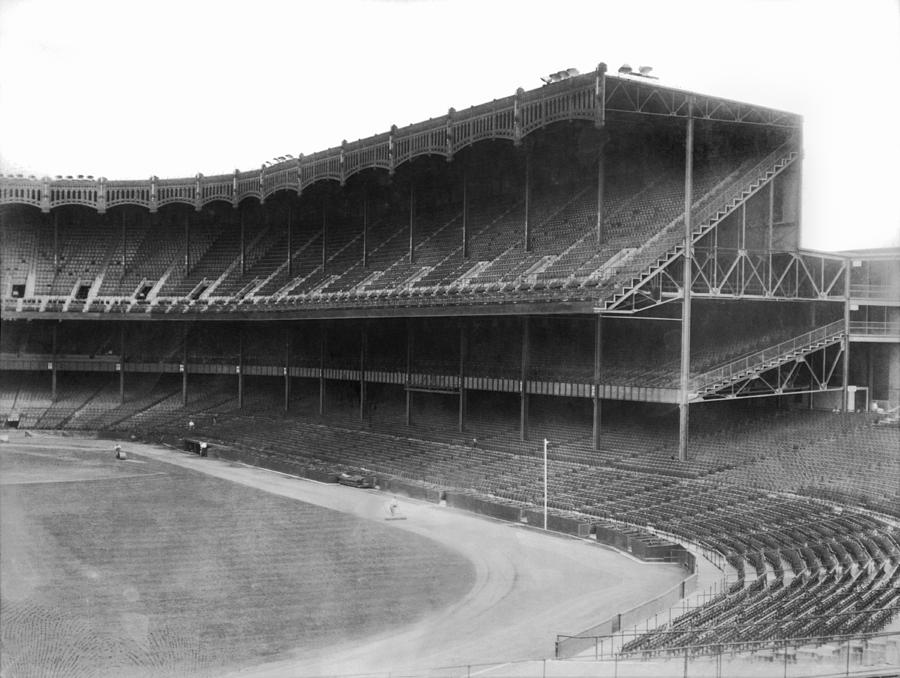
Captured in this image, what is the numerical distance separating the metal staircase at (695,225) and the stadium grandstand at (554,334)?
172 millimetres

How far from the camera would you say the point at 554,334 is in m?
50.4

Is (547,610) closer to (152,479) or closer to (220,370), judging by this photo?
(152,479)

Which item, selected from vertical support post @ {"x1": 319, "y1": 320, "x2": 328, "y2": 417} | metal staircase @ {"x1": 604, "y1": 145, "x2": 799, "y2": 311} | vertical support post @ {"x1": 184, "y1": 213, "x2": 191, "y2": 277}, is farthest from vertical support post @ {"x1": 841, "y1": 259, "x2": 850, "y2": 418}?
vertical support post @ {"x1": 184, "y1": 213, "x2": 191, "y2": 277}

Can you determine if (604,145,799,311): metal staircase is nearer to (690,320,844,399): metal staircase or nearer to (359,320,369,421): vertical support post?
(690,320,844,399): metal staircase

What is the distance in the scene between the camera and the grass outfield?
857 inches

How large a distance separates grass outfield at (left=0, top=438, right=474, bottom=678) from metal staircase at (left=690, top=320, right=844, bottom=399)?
14702mm

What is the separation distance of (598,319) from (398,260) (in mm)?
18651

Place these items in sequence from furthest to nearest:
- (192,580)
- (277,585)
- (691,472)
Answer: (691,472), (192,580), (277,585)

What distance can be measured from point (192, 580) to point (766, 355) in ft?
90.7

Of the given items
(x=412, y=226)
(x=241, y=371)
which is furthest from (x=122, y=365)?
(x=412, y=226)

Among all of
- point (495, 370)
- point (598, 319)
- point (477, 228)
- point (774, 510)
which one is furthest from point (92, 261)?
point (774, 510)

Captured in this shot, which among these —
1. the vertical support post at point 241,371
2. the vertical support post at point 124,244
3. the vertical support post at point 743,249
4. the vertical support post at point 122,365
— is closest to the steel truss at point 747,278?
the vertical support post at point 743,249

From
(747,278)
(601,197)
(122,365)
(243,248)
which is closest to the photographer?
(747,278)

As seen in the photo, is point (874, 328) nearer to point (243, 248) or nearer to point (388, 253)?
point (388, 253)
